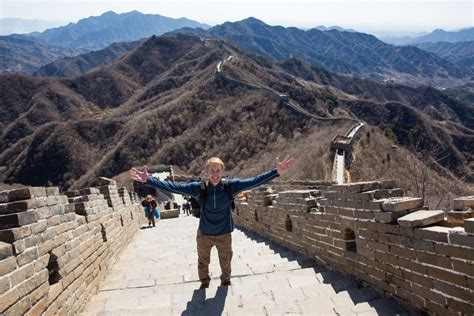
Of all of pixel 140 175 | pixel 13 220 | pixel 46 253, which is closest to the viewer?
pixel 13 220

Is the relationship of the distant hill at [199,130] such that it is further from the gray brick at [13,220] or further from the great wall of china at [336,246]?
the gray brick at [13,220]

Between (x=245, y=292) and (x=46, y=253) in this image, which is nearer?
(x=46, y=253)

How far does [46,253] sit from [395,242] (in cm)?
335

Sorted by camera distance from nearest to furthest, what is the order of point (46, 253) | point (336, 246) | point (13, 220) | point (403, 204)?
point (13, 220) → point (46, 253) → point (403, 204) → point (336, 246)

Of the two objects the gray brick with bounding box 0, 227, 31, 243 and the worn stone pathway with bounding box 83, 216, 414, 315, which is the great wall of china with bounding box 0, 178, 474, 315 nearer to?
the gray brick with bounding box 0, 227, 31, 243

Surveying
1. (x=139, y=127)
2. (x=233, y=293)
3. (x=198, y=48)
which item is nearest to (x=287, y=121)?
(x=139, y=127)

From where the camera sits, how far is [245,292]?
5.18m

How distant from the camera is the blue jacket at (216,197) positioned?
523 cm

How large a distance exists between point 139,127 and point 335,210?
76.1 metres

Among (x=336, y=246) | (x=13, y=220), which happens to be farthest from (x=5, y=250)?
(x=336, y=246)

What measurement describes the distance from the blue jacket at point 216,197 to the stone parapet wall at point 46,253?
113cm

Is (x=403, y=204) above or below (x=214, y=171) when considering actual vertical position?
below

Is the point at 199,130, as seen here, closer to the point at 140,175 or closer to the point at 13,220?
the point at 140,175

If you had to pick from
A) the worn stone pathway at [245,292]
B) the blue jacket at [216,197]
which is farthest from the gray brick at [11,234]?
the blue jacket at [216,197]
